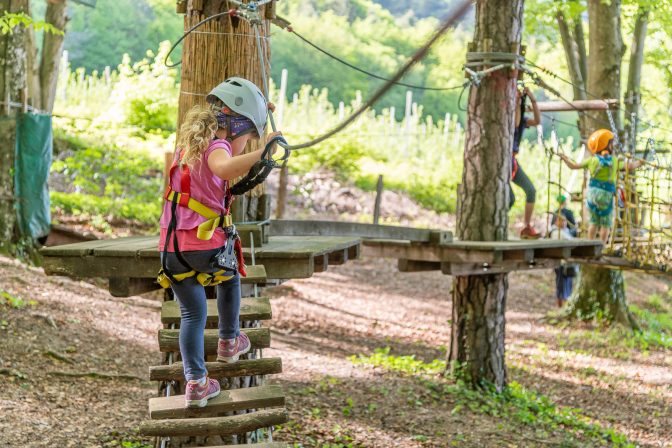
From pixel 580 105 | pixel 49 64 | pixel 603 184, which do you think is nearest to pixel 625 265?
pixel 603 184

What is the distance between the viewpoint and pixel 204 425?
372 cm

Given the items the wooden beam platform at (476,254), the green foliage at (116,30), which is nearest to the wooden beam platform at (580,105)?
the wooden beam platform at (476,254)

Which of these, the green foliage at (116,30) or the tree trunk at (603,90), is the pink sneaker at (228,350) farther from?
the green foliage at (116,30)

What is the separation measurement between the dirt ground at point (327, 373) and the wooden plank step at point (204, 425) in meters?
1.84

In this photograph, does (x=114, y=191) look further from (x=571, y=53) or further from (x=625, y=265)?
(x=625, y=265)

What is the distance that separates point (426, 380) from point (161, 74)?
7.91 m

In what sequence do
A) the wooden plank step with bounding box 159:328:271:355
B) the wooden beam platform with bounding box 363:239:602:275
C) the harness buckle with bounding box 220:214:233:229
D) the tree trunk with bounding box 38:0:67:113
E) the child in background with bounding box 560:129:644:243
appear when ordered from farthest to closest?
the tree trunk with bounding box 38:0:67:113 < the child in background with bounding box 560:129:644:243 < the wooden beam platform with bounding box 363:239:602:275 < the wooden plank step with bounding box 159:328:271:355 < the harness buckle with bounding box 220:214:233:229

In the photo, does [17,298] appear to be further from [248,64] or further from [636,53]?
[636,53]

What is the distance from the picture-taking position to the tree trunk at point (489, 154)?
316 inches

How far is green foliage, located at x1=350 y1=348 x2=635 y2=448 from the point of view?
26.1 feet

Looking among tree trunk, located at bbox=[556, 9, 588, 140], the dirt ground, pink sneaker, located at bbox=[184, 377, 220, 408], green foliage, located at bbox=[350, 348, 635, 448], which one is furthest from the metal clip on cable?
tree trunk, located at bbox=[556, 9, 588, 140]

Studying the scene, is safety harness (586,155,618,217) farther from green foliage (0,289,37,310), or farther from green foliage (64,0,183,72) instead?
green foliage (64,0,183,72)

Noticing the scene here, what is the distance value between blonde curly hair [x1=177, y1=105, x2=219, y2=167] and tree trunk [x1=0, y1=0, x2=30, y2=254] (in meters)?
6.62

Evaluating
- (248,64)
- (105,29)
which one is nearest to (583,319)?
(248,64)
